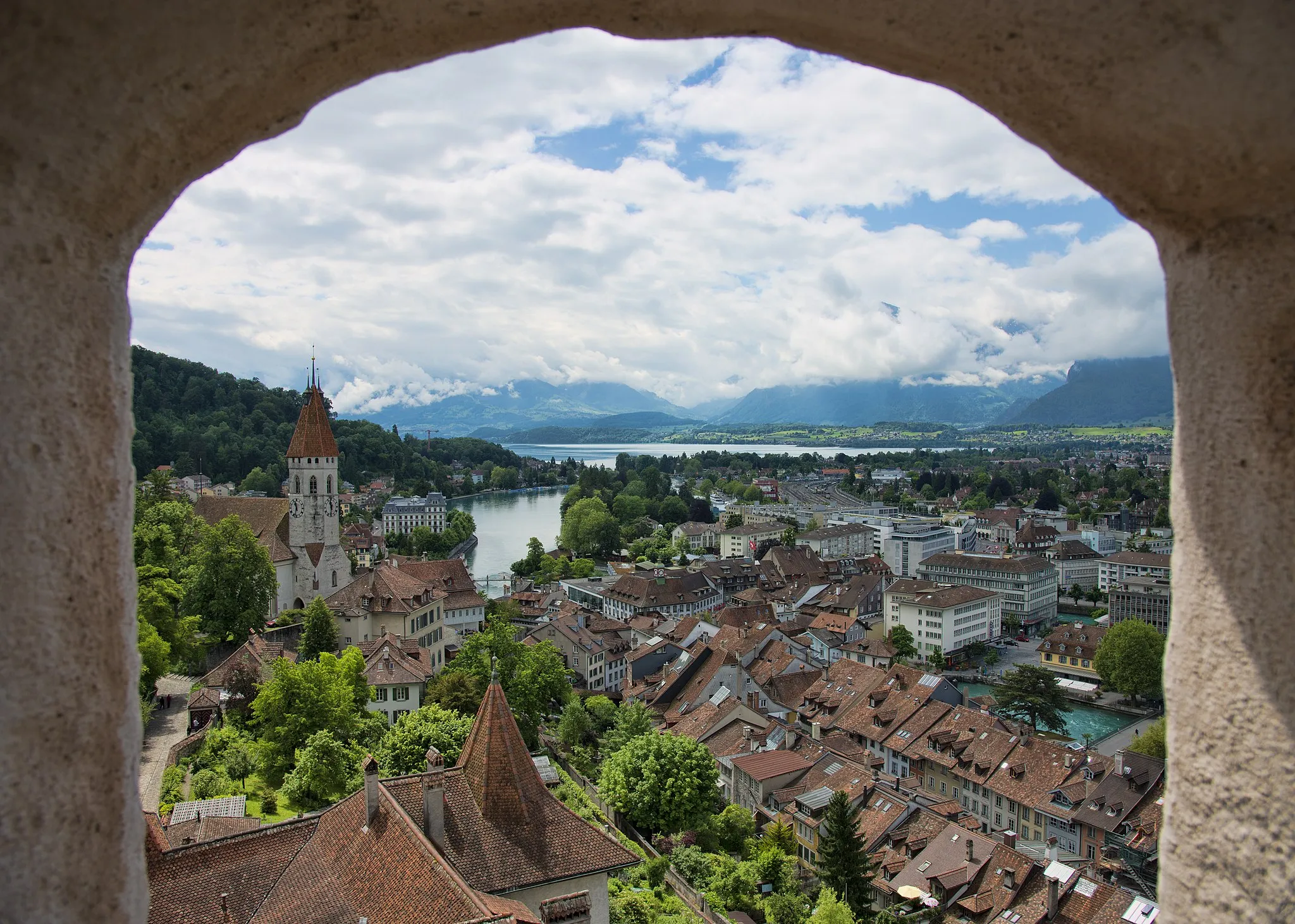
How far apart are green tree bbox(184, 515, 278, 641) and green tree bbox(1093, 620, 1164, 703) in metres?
36.9

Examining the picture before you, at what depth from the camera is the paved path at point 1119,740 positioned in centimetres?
3344

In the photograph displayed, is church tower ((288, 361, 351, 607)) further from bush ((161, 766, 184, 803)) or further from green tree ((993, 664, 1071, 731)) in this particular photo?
green tree ((993, 664, 1071, 731))

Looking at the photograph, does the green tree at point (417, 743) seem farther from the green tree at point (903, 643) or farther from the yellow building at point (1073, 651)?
the yellow building at point (1073, 651)

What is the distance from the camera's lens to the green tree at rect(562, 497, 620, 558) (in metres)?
75.2

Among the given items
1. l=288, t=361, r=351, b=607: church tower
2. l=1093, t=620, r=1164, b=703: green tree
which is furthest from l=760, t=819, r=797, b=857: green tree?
l=1093, t=620, r=1164, b=703: green tree

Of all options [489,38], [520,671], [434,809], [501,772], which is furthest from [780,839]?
[489,38]

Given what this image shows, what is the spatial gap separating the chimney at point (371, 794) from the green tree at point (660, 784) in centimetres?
1094

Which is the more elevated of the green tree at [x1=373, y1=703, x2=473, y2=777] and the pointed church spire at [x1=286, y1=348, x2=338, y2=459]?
the pointed church spire at [x1=286, y1=348, x2=338, y2=459]

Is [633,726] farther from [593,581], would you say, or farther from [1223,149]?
[593,581]

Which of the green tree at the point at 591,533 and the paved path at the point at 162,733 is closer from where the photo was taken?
the paved path at the point at 162,733

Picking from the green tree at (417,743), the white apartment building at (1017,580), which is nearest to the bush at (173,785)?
the green tree at (417,743)

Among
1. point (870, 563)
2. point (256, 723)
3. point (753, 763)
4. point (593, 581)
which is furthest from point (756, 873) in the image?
point (870, 563)

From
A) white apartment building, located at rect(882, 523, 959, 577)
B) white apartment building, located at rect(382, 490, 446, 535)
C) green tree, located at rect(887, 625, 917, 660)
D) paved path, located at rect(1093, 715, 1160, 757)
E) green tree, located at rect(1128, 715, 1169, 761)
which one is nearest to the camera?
green tree, located at rect(1128, 715, 1169, 761)

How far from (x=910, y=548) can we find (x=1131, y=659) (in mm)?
A: 31911
